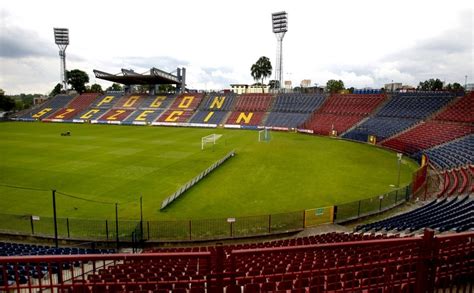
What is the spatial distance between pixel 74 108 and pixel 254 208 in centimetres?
10022

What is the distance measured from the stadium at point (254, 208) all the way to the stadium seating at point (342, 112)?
655mm

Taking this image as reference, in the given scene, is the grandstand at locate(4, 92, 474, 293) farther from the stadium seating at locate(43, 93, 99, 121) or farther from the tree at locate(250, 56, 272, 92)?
the tree at locate(250, 56, 272, 92)

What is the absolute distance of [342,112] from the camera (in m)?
76.4

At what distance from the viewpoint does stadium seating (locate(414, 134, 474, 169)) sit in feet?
110

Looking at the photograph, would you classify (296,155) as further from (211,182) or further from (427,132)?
(427,132)

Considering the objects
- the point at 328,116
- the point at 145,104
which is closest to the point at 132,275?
the point at 328,116

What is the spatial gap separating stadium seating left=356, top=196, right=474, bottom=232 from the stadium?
0.33 feet

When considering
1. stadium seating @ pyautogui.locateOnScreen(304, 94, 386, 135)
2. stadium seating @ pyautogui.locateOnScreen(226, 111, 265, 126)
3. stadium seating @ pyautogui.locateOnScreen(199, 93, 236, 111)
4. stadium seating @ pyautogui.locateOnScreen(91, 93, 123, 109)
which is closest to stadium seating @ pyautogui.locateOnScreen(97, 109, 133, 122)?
stadium seating @ pyautogui.locateOnScreen(91, 93, 123, 109)

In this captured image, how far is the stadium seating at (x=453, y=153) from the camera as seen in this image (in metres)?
33.5

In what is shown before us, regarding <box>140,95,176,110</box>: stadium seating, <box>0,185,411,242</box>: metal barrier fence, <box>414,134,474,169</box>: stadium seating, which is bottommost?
<box>0,185,411,242</box>: metal barrier fence

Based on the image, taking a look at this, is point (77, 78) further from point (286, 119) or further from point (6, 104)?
point (286, 119)

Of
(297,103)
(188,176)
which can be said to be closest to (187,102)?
(297,103)

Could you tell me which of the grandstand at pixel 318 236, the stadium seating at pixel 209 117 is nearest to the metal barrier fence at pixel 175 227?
the grandstand at pixel 318 236

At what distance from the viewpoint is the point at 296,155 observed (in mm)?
44344
